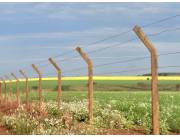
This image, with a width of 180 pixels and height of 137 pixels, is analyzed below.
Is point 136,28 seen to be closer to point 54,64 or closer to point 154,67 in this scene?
point 154,67

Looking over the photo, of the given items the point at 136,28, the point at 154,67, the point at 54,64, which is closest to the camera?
the point at 154,67

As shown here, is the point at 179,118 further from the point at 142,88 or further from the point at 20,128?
the point at 142,88

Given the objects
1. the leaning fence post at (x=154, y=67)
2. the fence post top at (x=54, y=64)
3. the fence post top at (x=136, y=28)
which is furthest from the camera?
the fence post top at (x=54, y=64)

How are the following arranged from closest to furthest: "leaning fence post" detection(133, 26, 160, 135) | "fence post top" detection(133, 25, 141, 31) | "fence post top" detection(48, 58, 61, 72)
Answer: "leaning fence post" detection(133, 26, 160, 135), "fence post top" detection(133, 25, 141, 31), "fence post top" detection(48, 58, 61, 72)

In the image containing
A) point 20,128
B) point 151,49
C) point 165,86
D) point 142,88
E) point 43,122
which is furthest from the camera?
point 142,88

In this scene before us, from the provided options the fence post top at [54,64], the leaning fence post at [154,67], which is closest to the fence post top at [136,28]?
the leaning fence post at [154,67]

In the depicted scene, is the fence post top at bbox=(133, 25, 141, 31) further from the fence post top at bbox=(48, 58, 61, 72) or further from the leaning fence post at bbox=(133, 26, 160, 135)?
the fence post top at bbox=(48, 58, 61, 72)

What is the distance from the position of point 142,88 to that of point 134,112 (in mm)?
40973

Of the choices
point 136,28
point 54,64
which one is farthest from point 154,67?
point 54,64

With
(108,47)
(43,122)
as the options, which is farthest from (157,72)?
(43,122)

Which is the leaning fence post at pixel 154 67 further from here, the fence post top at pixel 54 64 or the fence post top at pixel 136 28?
the fence post top at pixel 54 64

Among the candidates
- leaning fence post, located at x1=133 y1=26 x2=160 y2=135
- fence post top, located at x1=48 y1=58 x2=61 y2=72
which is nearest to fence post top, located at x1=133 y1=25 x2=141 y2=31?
leaning fence post, located at x1=133 y1=26 x2=160 y2=135

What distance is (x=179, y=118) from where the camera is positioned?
16516 millimetres

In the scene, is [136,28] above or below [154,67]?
above
